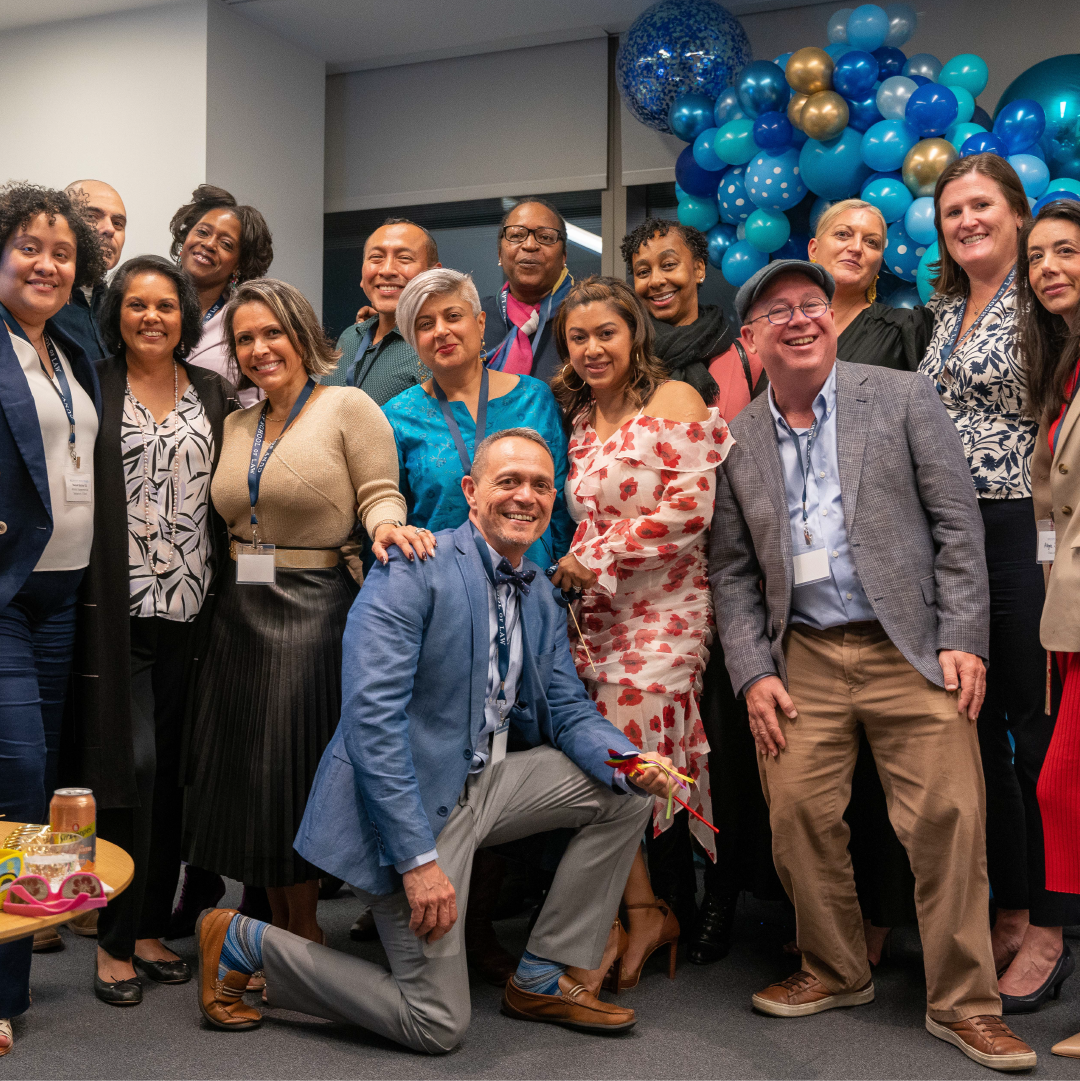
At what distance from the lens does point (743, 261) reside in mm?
5062

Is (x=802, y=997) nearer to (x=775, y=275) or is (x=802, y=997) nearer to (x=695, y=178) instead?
(x=775, y=275)

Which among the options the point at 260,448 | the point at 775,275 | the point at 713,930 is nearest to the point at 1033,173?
the point at 775,275

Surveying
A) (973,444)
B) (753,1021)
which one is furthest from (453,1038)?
(973,444)

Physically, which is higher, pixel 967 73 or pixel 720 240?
pixel 967 73

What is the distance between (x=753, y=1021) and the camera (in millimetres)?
2707

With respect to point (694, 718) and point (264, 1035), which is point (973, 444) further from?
point (264, 1035)

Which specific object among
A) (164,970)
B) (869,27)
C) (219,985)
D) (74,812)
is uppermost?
(869,27)

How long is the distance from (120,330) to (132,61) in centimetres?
381

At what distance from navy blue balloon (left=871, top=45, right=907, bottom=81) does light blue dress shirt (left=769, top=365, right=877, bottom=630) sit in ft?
8.48

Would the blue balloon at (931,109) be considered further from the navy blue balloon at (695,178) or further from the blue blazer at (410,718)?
the blue blazer at (410,718)

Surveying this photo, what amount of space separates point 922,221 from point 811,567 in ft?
7.66

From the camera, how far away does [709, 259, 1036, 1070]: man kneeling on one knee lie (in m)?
2.56

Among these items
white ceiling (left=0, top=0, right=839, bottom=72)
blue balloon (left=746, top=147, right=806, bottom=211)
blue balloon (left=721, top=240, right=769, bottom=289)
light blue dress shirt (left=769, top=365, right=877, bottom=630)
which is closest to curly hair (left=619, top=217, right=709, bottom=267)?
light blue dress shirt (left=769, top=365, right=877, bottom=630)

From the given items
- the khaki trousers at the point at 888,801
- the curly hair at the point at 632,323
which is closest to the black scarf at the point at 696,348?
the curly hair at the point at 632,323
